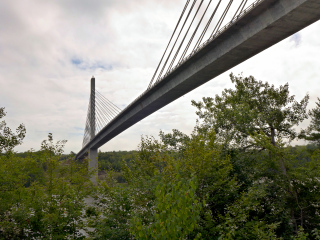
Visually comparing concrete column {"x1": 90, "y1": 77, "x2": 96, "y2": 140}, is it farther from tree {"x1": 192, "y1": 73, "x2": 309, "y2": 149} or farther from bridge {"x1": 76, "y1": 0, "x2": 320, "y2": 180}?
tree {"x1": 192, "y1": 73, "x2": 309, "y2": 149}

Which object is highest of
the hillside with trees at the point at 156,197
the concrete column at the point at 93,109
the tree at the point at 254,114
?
the concrete column at the point at 93,109

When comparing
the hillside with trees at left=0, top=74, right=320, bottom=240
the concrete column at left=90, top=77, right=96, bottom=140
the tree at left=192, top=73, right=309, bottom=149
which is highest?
the concrete column at left=90, top=77, right=96, bottom=140

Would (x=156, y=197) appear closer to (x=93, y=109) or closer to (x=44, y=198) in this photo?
(x=44, y=198)

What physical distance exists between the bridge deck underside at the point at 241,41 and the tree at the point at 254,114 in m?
2.45

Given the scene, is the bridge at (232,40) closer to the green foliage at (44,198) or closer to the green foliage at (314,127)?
the green foliage at (44,198)

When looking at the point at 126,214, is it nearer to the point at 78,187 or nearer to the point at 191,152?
the point at 78,187

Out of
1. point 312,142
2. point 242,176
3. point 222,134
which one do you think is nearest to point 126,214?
point 242,176

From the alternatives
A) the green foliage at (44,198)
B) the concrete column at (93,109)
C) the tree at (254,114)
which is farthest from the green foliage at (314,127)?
the concrete column at (93,109)

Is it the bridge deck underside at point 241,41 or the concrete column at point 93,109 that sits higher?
the concrete column at point 93,109

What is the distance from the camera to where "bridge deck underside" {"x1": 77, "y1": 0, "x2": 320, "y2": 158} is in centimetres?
1321

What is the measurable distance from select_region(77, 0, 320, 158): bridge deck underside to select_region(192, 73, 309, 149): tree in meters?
2.45

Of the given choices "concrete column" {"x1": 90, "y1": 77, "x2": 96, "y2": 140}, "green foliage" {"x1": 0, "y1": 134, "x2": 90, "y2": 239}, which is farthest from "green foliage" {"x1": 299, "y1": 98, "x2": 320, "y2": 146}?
"concrete column" {"x1": 90, "y1": 77, "x2": 96, "y2": 140}

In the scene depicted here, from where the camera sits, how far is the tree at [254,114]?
17422 millimetres

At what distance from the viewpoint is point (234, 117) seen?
18.7m
